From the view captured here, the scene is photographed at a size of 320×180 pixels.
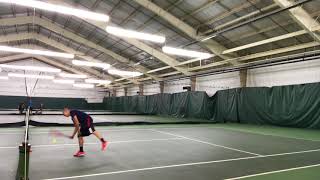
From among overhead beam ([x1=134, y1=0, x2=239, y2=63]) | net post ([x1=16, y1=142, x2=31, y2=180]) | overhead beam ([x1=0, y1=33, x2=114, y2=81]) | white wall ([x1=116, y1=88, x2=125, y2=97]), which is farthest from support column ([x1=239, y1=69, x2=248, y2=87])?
white wall ([x1=116, y1=88, x2=125, y2=97])

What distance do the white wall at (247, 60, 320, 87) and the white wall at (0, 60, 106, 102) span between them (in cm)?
2360

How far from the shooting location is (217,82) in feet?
59.6

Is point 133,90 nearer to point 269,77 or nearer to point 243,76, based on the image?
point 243,76

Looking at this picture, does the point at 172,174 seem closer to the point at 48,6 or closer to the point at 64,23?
the point at 48,6

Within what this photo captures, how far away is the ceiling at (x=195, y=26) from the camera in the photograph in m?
10.3

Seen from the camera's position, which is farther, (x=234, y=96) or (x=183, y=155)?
(x=234, y=96)

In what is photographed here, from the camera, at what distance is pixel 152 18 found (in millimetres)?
13250

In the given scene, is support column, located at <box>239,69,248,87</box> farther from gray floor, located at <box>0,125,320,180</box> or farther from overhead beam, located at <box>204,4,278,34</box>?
gray floor, located at <box>0,125,320,180</box>

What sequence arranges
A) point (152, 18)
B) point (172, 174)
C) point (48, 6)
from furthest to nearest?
point (152, 18) → point (48, 6) → point (172, 174)

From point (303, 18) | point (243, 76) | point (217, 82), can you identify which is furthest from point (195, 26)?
point (217, 82)

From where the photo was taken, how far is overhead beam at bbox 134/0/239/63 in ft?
38.2

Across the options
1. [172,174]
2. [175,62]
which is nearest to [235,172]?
[172,174]

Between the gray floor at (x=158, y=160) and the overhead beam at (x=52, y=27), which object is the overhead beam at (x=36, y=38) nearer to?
the overhead beam at (x=52, y=27)

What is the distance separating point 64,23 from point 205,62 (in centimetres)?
1001
